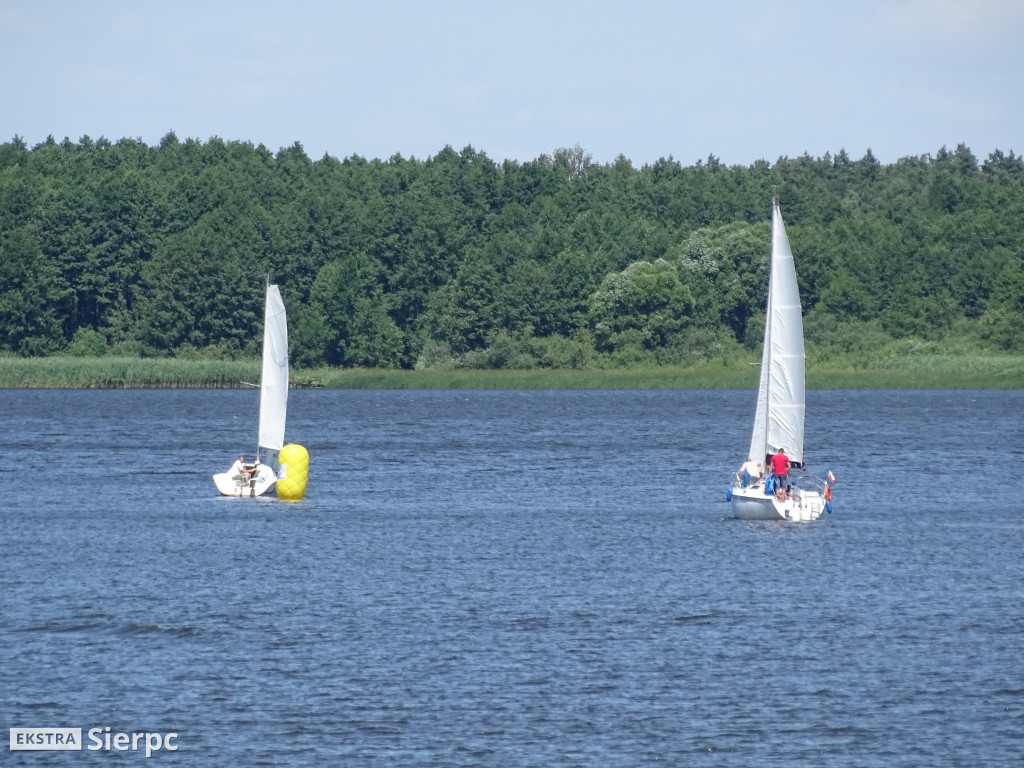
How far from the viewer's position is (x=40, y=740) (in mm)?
26859

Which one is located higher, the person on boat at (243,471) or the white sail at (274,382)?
the white sail at (274,382)

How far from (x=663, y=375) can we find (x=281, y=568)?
122 meters

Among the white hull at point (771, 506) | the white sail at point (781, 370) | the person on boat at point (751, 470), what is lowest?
the white hull at point (771, 506)

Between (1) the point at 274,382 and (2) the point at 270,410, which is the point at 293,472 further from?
(1) the point at 274,382

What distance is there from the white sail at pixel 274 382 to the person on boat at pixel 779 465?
1980 centimetres

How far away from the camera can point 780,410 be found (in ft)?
174

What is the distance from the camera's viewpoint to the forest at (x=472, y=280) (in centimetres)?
16988

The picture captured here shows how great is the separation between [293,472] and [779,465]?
18.3 metres

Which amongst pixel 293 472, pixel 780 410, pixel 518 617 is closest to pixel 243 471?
pixel 293 472

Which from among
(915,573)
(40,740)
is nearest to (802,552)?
(915,573)

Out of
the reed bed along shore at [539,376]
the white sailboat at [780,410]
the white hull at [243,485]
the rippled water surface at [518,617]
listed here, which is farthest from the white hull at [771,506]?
the reed bed along shore at [539,376]

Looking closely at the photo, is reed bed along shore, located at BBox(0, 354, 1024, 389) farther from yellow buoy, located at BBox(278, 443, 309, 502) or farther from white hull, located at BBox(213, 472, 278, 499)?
yellow buoy, located at BBox(278, 443, 309, 502)

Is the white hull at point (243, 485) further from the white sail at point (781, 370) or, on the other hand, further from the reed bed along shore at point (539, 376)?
the reed bed along shore at point (539, 376)

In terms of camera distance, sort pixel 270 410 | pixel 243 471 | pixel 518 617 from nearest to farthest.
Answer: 1. pixel 518 617
2. pixel 243 471
3. pixel 270 410
